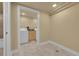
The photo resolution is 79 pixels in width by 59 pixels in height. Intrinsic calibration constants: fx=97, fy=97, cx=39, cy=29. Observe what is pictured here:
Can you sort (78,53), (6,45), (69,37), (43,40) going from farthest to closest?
(43,40)
(69,37)
(78,53)
(6,45)

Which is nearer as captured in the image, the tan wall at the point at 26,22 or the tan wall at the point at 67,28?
the tan wall at the point at 67,28

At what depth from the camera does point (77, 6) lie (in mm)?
3535

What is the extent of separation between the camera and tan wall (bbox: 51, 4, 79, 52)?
142 inches

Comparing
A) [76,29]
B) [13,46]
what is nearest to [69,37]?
[76,29]

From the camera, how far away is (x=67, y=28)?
425cm

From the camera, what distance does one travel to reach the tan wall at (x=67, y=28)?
142 inches

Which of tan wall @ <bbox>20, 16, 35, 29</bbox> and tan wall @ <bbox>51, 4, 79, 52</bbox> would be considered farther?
tan wall @ <bbox>20, 16, 35, 29</bbox>

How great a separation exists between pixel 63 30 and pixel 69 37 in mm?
636

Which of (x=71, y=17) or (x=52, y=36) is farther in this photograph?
(x=52, y=36)

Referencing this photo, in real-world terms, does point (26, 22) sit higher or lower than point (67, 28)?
higher

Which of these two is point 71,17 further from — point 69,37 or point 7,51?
point 7,51

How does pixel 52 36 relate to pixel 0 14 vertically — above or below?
below

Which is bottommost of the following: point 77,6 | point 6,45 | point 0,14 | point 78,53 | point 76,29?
point 78,53

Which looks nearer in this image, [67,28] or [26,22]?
[67,28]
